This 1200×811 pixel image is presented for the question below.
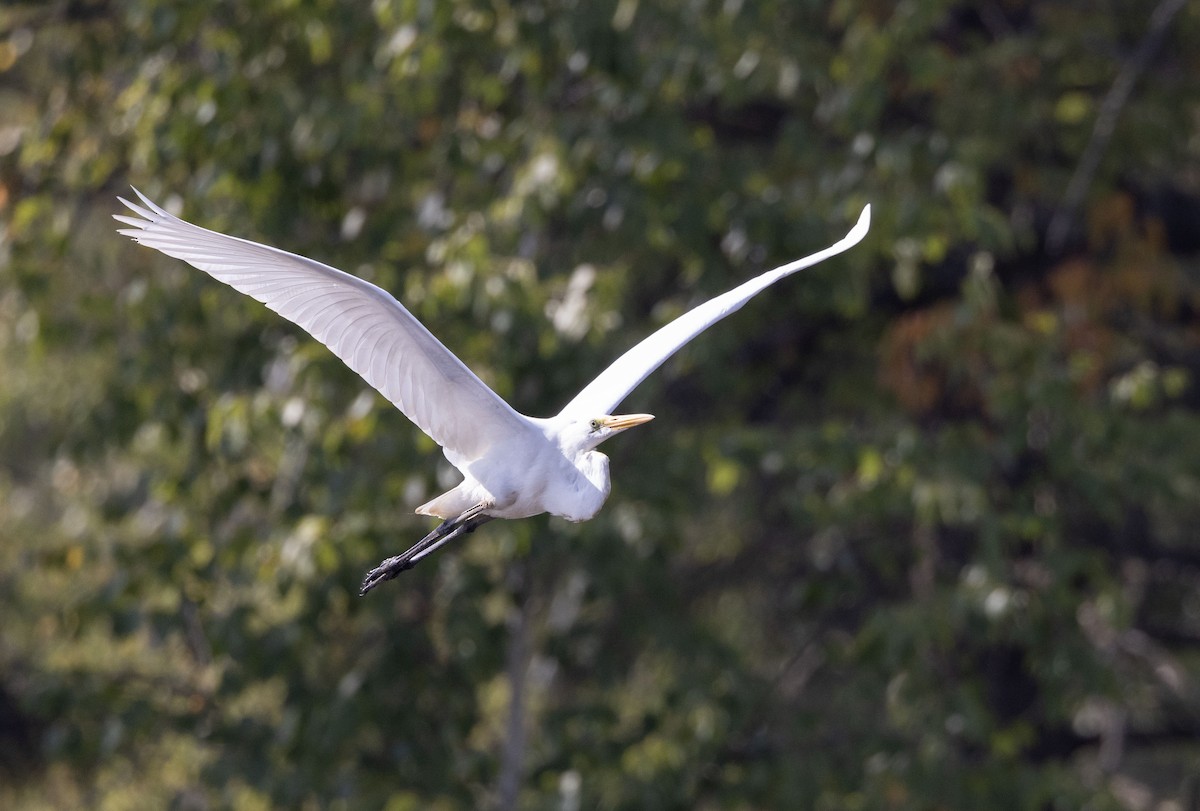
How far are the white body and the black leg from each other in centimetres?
3

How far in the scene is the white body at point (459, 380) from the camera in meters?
3.67

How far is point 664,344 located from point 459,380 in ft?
1.96

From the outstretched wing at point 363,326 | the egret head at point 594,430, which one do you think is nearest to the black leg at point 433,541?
the outstretched wing at point 363,326

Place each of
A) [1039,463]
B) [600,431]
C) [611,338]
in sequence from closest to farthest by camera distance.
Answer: [600,431] < [611,338] < [1039,463]

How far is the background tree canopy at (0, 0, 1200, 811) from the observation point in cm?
573

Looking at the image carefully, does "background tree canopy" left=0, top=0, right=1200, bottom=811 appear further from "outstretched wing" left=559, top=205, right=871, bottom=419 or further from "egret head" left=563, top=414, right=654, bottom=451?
"egret head" left=563, top=414, right=654, bottom=451

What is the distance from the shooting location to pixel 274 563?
18.5ft

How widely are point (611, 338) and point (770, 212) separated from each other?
752 millimetres

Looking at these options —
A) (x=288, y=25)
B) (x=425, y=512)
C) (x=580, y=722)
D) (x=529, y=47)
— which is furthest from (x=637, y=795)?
(x=288, y=25)

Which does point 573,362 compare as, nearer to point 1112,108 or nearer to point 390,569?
point 390,569

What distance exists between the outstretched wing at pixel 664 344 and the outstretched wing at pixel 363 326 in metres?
0.22

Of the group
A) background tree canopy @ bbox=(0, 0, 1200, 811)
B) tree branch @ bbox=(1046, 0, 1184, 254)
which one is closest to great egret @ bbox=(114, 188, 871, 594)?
background tree canopy @ bbox=(0, 0, 1200, 811)

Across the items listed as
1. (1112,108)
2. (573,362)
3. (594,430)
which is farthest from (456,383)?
(1112,108)

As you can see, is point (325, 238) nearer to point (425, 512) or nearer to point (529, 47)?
→ point (529, 47)
